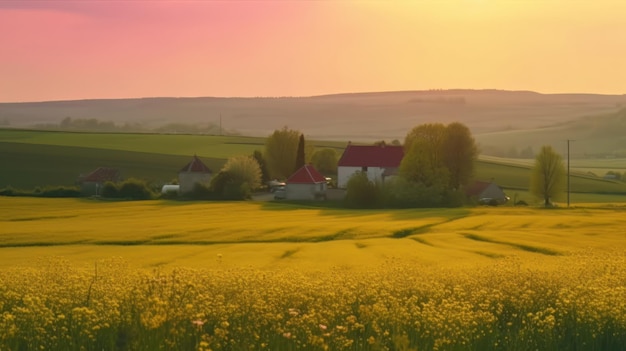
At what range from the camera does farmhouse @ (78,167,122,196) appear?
9362 centimetres

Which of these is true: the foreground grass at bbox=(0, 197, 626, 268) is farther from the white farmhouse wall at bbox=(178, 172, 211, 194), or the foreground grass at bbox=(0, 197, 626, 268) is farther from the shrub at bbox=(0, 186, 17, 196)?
the white farmhouse wall at bbox=(178, 172, 211, 194)

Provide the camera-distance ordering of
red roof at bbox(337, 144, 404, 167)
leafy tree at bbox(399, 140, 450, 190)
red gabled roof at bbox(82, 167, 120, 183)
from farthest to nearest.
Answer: red roof at bbox(337, 144, 404, 167), red gabled roof at bbox(82, 167, 120, 183), leafy tree at bbox(399, 140, 450, 190)

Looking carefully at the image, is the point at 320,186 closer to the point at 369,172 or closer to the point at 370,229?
the point at 369,172

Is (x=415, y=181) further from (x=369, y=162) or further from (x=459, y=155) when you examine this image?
(x=369, y=162)

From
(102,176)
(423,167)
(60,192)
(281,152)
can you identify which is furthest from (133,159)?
(423,167)

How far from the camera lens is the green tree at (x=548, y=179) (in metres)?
90.4

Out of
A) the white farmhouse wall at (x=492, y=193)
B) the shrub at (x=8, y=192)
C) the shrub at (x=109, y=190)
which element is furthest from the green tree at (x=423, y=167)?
the shrub at (x=8, y=192)

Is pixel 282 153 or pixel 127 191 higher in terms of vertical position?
pixel 282 153

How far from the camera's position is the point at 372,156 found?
349 ft

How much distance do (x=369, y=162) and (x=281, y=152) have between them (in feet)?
41.7

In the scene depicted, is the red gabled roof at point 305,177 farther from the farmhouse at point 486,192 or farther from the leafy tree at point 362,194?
the farmhouse at point 486,192

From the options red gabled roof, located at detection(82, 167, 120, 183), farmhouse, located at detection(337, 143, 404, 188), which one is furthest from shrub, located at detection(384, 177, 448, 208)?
red gabled roof, located at detection(82, 167, 120, 183)

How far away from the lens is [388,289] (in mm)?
17500

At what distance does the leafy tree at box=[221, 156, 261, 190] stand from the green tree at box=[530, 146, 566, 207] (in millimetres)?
28908
